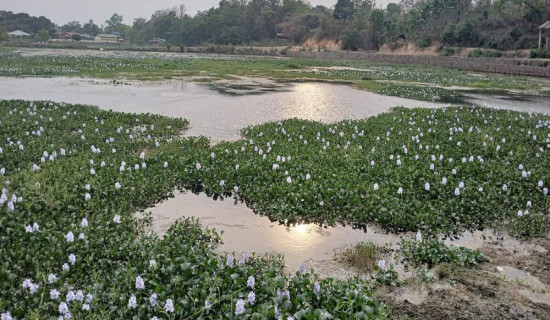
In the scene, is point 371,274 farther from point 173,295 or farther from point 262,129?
point 262,129

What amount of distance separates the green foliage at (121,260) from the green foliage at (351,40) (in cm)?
7629

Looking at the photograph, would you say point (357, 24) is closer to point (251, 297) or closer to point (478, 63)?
point (478, 63)

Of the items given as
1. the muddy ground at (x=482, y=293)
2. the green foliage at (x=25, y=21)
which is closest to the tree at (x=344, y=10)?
the green foliage at (x=25, y=21)

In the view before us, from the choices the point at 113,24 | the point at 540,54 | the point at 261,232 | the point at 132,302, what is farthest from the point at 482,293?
the point at 113,24

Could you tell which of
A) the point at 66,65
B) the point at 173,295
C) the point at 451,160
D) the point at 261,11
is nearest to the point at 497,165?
the point at 451,160

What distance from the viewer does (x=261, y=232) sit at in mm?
7098

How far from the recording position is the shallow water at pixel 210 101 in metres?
17.0

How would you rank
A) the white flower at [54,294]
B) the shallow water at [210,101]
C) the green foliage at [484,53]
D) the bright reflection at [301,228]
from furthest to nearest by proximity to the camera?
the green foliage at [484,53] → the shallow water at [210,101] → the bright reflection at [301,228] → the white flower at [54,294]

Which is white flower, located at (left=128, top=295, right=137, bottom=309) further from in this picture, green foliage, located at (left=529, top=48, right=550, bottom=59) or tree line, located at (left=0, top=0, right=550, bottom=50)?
tree line, located at (left=0, top=0, right=550, bottom=50)

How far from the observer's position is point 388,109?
19.7 meters

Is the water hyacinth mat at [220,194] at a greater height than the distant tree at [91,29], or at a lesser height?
lesser

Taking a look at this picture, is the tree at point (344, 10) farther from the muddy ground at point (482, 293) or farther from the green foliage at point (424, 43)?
the muddy ground at point (482, 293)

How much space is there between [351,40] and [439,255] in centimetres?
7943

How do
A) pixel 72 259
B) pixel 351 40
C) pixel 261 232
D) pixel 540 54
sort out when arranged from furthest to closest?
pixel 351 40, pixel 540 54, pixel 261 232, pixel 72 259
